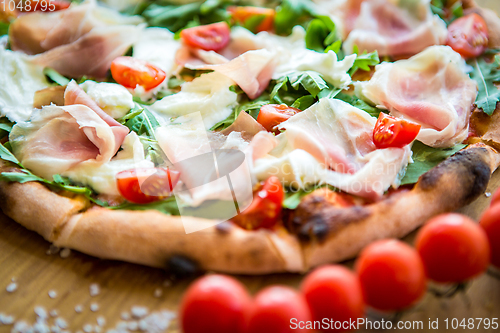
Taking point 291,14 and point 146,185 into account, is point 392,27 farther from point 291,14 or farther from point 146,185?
point 146,185

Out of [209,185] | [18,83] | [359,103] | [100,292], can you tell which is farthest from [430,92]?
[18,83]

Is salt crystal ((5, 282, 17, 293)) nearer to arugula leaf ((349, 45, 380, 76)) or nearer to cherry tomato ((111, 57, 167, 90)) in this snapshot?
cherry tomato ((111, 57, 167, 90))

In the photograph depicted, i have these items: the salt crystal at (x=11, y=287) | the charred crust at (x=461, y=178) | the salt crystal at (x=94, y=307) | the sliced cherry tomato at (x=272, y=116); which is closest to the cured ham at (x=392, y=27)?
the sliced cherry tomato at (x=272, y=116)

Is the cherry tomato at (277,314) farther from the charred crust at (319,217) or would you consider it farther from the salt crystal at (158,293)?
the salt crystal at (158,293)

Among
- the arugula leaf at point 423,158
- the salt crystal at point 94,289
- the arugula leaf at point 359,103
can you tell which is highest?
the arugula leaf at point 359,103

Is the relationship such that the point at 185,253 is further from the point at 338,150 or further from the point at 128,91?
the point at 128,91

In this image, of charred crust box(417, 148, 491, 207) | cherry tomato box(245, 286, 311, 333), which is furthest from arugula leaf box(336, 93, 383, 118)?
cherry tomato box(245, 286, 311, 333)
